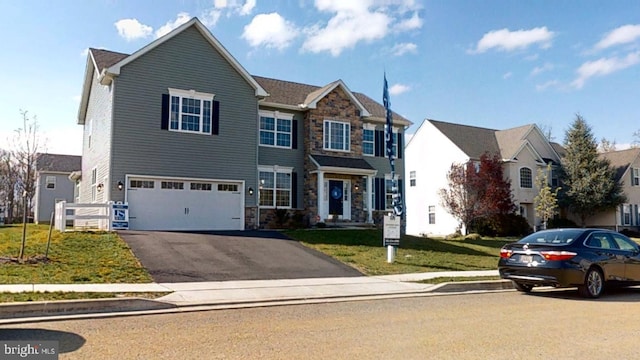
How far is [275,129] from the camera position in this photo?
25.5m

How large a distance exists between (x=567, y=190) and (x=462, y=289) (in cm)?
3142

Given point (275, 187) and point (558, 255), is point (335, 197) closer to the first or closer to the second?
point (275, 187)

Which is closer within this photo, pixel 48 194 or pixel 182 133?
pixel 182 133

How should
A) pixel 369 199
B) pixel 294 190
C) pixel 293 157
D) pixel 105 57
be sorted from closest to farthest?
pixel 105 57 → pixel 294 190 → pixel 293 157 → pixel 369 199

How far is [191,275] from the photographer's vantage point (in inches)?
491

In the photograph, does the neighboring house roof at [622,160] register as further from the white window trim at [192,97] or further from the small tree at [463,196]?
the white window trim at [192,97]

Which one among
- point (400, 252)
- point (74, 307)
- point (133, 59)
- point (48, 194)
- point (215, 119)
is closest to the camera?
point (74, 307)

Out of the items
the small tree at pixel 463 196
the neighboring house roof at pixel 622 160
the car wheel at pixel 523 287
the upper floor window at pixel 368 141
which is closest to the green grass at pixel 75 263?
the car wheel at pixel 523 287

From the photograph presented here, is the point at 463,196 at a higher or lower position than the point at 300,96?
lower

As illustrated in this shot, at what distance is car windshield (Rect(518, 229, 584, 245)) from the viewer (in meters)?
11.2

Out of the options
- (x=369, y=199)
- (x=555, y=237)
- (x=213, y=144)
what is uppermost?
(x=213, y=144)

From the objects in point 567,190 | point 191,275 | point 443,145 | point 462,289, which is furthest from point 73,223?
point 567,190

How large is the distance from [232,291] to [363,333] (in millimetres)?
4417

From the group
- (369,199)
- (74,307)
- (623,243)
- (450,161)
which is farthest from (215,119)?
(450,161)
